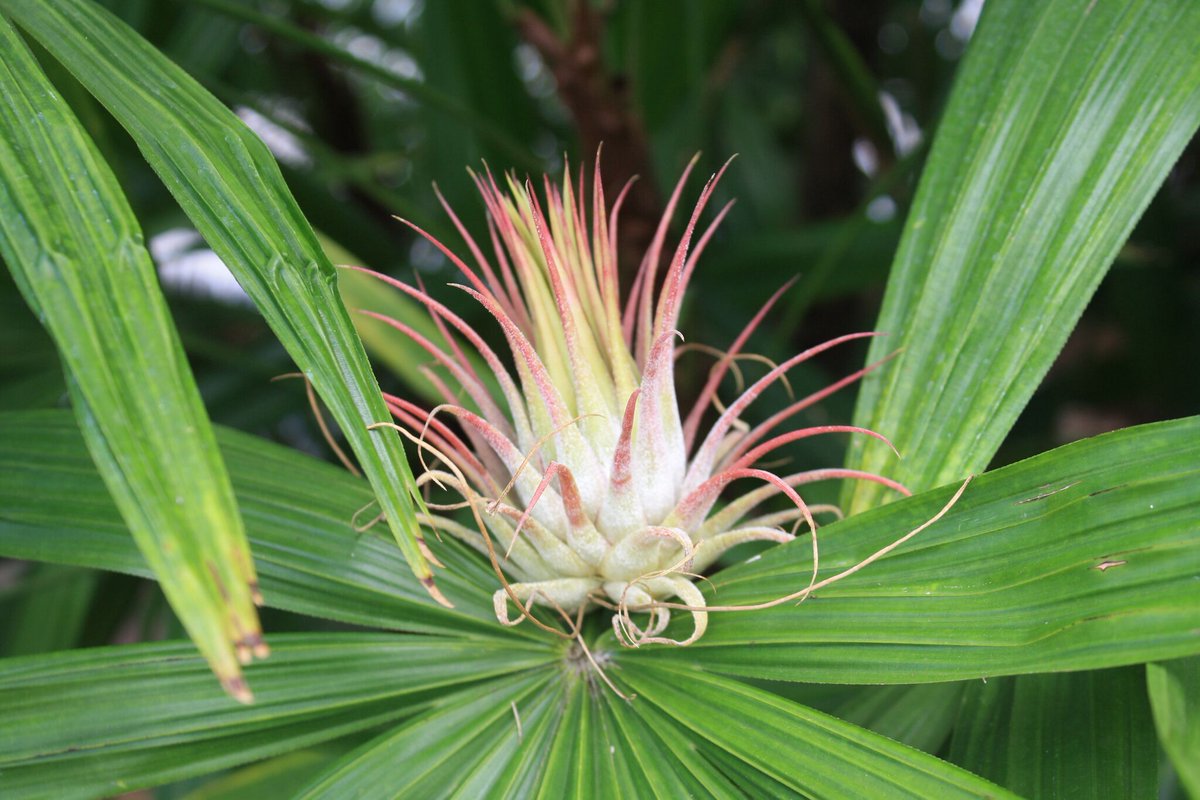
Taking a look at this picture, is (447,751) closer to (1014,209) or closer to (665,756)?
(665,756)

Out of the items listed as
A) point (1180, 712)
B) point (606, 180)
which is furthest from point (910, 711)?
point (606, 180)

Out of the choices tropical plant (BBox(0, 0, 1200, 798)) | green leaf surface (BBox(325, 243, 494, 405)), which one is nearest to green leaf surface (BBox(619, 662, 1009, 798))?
tropical plant (BBox(0, 0, 1200, 798))

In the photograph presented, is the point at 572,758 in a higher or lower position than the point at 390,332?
lower

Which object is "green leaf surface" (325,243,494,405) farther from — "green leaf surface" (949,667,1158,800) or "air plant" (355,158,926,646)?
"green leaf surface" (949,667,1158,800)

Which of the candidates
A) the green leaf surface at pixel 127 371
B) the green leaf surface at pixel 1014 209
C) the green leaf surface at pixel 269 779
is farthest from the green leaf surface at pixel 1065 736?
the green leaf surface at pixel 269 779

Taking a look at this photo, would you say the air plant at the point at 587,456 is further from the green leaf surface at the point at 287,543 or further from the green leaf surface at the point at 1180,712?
the green leaf surface at the point at 1180,712

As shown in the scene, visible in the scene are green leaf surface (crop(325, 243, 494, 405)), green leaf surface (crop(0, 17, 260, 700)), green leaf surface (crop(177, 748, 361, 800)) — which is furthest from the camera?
green leaf surface (crop(177, 748, 361, 800))

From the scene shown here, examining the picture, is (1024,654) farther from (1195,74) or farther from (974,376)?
(1195,74)
